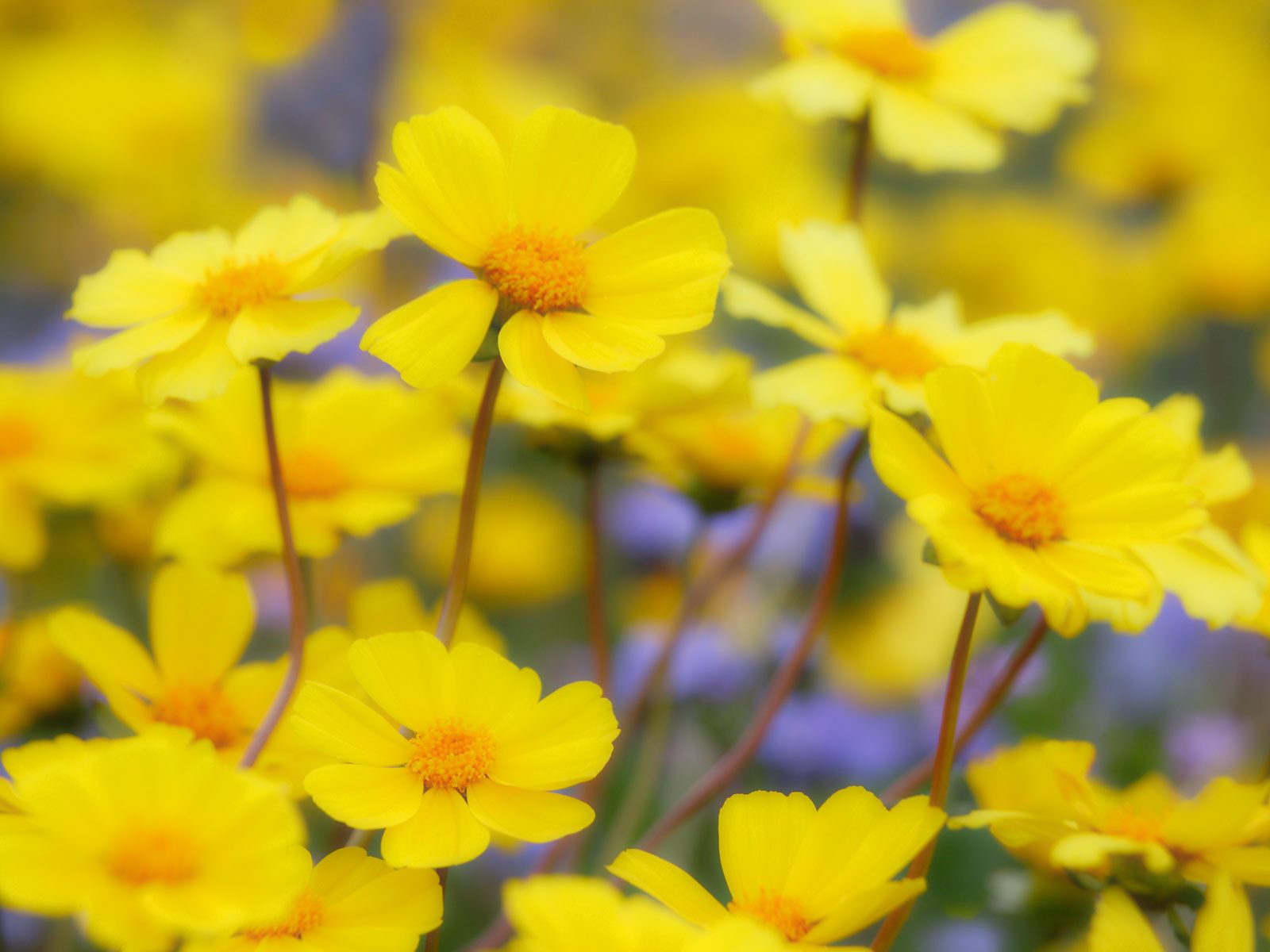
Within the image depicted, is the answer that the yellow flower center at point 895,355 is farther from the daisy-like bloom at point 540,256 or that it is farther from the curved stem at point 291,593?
the curved stem at point 291,593

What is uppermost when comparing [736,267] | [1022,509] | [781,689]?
[1022,509]

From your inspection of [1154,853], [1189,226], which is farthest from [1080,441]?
[1189,226]

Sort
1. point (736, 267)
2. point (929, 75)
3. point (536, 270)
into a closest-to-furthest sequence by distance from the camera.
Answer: point (536, 270) → point (929, 75) → point (736, 267)

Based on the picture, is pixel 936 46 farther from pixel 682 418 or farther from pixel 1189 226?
pixel 1189 226

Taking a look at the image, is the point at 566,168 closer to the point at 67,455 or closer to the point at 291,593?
the point at 291,593

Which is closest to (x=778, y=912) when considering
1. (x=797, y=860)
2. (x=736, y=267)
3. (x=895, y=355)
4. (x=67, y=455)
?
(x=797, y=860)

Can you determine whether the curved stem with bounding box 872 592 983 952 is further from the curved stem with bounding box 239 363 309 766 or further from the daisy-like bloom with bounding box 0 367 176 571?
the daisy-like bloom with bounding box 0 367 176 571

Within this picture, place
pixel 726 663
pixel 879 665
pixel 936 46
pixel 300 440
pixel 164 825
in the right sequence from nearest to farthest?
pixel 164 825 < pixel 300 440 < pixel 936 46 < pixel 726 663 < pixel 879 665

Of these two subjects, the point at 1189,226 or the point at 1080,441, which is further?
the point at 1189,226
